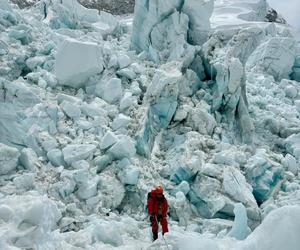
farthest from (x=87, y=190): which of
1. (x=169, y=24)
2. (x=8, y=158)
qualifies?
(x=169, y=24)

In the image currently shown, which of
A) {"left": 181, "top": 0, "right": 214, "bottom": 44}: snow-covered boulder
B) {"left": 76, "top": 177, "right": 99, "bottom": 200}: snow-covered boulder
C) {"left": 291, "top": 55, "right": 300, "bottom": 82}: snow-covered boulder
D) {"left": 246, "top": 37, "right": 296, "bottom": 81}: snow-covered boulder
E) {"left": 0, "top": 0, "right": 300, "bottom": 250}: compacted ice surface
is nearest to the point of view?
{"left": 0, "top": 0, "right": 300, "bottom": 250}: compacted ice surface

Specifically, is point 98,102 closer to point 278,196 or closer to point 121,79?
point 121,79

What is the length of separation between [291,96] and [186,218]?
727cm

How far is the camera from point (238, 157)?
311 inches

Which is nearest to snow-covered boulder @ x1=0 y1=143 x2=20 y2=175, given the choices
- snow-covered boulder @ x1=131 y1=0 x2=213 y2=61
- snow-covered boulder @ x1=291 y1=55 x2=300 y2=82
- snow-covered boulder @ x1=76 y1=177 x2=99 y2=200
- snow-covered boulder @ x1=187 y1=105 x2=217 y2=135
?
snow-covered boulder @ x1=76 y1=177 x2=99 y2=200

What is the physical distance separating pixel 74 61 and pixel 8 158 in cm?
280

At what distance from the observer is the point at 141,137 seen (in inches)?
297

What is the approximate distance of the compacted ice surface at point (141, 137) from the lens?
4945 mm

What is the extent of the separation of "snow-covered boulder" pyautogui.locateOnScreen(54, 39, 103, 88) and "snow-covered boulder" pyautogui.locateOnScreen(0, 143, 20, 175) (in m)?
2.40

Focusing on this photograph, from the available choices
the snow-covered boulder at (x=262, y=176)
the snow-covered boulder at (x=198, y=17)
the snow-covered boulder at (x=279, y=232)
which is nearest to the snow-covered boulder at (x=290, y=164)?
the snow-covered boulder at (x=262, y=176)

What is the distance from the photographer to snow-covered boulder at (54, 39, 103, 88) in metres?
8.38

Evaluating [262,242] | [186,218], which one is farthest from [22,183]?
[262,242]

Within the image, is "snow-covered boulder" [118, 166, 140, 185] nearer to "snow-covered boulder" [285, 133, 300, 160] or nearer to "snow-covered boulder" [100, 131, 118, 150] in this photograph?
"snow-covered boulder" [100, 131, 118, 150]

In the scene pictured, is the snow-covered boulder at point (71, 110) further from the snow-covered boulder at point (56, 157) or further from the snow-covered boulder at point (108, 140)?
the snow-covered boulder at point (56, 157)
